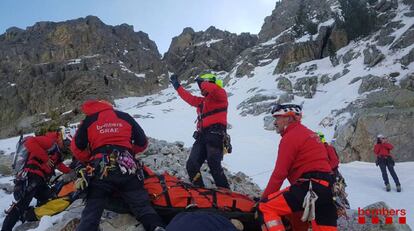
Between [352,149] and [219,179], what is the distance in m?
14.6

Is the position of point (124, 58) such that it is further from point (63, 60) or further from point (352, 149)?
point (352, 149)

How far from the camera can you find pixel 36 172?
7.02 metres

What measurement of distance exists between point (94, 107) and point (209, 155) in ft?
7.94

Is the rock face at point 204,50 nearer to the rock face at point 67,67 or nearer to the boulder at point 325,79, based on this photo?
the rock face at point 67,67

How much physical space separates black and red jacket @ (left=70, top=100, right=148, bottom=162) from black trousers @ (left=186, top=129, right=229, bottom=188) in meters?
1.72

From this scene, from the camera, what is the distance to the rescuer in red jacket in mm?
6969

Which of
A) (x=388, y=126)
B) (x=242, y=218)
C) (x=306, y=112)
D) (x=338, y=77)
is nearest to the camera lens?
(x=242, y=218)

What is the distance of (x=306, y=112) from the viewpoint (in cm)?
3034

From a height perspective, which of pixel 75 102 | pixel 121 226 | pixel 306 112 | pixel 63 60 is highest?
pixel 63 60

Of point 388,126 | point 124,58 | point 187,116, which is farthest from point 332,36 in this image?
point 124,58

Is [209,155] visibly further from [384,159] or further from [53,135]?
[384,159]

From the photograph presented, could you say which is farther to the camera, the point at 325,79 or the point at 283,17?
the point at 283,17

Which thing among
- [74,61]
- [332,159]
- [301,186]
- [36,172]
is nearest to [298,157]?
[301,186]

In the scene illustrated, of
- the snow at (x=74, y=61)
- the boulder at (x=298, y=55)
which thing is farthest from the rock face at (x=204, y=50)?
the boulder at (x=298, y=55)
